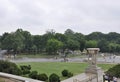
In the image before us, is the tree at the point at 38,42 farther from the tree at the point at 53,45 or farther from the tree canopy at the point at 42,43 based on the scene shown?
the tree at the point at 53,45

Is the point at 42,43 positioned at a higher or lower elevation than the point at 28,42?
lower

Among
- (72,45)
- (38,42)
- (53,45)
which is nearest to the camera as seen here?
(53,45)

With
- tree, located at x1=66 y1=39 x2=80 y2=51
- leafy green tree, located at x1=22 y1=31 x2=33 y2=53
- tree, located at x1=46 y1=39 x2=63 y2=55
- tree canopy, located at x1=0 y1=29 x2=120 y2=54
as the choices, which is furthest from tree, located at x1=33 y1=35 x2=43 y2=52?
tree, located at x1=46 y1=39 x2=63 y2=55

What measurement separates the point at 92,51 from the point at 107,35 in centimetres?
12525

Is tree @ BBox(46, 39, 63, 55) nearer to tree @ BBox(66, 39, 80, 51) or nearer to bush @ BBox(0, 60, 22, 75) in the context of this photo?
tree @ BBox(66, 39, 80, 51)

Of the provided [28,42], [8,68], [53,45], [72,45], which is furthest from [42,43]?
A: [8,68]

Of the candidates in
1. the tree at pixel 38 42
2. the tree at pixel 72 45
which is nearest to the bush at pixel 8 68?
the tree at pixel 72 45

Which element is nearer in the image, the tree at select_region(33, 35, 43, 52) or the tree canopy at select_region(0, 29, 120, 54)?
the tree canopy at select_region(0, 29, 120, 54)

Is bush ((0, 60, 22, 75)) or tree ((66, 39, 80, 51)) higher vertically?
tree ((66, 39, 80, 51))

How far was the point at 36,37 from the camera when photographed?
286 feet

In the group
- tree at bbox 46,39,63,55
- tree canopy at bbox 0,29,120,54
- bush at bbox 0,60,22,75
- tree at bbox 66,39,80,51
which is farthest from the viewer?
tree at bbox 66,39,80,51

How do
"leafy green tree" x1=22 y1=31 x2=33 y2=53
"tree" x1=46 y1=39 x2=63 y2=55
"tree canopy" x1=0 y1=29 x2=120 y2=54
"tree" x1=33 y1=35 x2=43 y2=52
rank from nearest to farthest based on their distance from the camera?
"tree" x1=46 y1=39 x2=63 y2=55 < "tree canopy" x1=0 y1=29 x2=120 y2=54 < "tree" x1=33 y1=35 x2=43 y2=52 < "leafy green tree" x1=22 y1=31 x2=33 y2=53

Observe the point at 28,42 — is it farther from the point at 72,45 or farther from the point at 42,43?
the point at 72,45

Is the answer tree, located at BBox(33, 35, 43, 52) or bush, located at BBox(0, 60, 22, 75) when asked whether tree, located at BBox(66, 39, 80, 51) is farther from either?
bush, located at BBox(0, 60, 22, 75)
